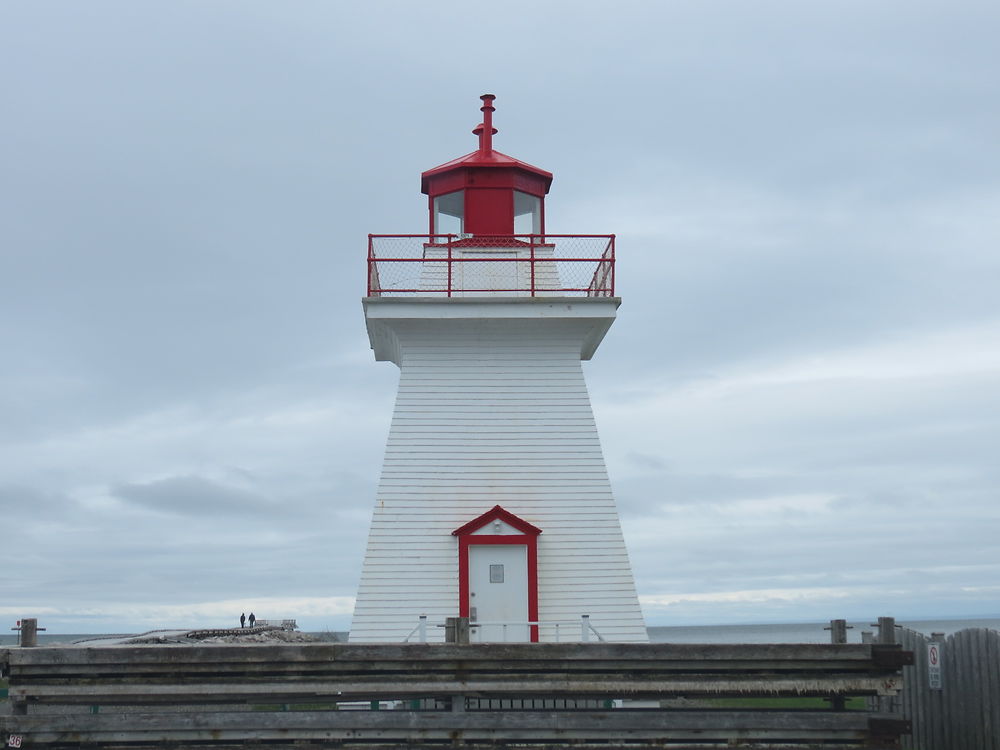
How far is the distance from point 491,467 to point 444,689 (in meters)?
6.69

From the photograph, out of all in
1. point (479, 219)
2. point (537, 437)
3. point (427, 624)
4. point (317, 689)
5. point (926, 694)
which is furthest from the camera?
point (479, 219)

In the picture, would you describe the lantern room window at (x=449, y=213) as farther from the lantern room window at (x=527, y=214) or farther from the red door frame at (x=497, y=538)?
the red door frame at (x=497, y=538)

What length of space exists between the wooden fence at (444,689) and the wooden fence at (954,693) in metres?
2.38

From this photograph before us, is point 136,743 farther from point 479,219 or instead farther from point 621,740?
point 479,219

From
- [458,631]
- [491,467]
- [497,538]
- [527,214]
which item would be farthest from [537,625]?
[527,214]

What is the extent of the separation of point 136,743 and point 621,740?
14.8 ft

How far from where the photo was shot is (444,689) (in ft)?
34.7

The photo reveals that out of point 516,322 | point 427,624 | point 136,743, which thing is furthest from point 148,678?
point 516,322

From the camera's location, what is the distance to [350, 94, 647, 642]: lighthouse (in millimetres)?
16609

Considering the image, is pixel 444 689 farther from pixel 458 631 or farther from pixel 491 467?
pixel 491 467

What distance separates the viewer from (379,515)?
16.9 m

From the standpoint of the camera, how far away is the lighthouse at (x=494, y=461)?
16609mm

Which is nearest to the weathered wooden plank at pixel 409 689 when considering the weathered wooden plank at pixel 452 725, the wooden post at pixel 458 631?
the weathered wooden plank at pixel 452 725

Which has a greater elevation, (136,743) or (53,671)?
(53,671)
